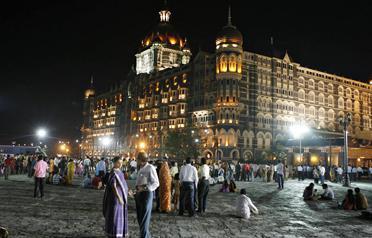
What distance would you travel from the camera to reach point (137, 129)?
85.9 metres

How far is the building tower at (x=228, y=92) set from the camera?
202 feet

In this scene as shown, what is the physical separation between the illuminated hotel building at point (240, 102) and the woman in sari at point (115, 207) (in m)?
42.2

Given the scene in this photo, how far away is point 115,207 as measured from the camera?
735 centimetres

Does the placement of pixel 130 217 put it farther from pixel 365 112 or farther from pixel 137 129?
pixel 365 112

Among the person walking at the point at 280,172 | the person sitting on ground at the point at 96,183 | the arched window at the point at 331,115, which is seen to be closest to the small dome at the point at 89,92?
the arched window at the point at 331,115

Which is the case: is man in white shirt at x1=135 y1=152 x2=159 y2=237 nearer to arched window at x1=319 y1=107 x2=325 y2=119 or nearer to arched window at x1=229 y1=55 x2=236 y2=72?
arched window at x1=229 y1=55 x2=236 y2=72

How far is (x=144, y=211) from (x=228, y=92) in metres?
55.4

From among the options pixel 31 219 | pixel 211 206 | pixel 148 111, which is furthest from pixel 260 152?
pixel 31 219

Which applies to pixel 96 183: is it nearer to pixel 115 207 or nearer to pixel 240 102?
pixel 115 207

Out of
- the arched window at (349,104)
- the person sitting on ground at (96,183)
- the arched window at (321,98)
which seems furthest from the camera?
the arched window at (349,104)

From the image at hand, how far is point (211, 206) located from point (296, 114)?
58.7m

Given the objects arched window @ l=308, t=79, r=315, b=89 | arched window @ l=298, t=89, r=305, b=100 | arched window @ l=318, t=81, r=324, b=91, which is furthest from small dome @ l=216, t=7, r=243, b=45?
arched window @ l=318, t=81, r=324, b=91

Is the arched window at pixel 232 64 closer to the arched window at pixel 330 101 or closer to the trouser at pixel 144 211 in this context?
the arched window at pixel 330 101

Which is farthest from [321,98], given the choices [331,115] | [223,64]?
[223,64]
